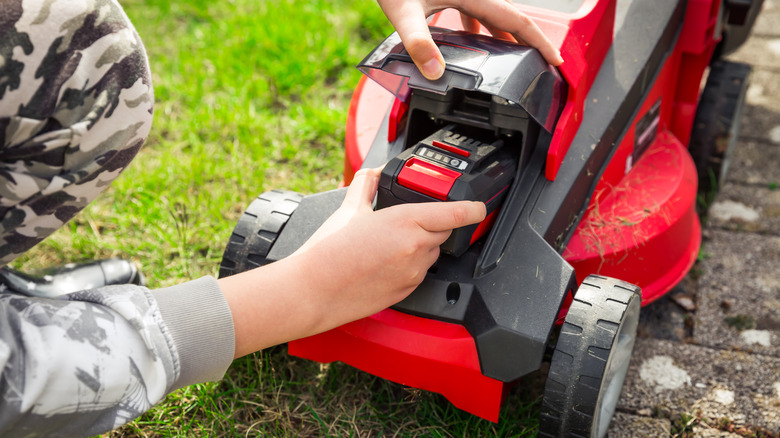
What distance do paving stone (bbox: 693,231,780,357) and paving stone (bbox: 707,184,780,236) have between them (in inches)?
1.2

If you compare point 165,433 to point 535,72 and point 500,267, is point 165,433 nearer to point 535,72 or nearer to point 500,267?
point 500,267

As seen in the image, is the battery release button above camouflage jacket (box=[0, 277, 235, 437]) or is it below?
above

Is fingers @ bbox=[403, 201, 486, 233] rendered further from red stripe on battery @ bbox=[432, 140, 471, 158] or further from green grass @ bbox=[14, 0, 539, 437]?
green grass @ bbox=[14, 0, 539, 437]

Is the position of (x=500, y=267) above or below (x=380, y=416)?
above

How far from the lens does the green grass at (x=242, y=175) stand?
1012 mm

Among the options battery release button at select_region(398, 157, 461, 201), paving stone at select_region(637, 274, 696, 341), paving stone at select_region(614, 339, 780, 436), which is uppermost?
battery release button at select_region(398, 157, 461, 201)

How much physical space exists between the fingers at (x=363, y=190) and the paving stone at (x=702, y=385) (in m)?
0.49

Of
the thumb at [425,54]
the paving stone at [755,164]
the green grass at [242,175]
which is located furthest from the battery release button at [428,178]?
the paving stone at [755,164]

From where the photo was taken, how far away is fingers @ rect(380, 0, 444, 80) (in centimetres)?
82

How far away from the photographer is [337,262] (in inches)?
31.3

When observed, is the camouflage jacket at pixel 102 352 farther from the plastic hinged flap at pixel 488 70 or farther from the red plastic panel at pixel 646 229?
the red plastic panel at pixel 646 229

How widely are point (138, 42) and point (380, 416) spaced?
0.59 m

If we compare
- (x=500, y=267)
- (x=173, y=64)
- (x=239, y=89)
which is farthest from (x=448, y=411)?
(x=173, y=64)

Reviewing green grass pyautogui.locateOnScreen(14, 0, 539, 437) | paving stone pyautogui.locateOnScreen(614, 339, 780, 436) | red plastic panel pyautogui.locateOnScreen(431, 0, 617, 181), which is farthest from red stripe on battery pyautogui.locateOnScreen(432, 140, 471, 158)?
paving stone pyautogui.locateOnScreen(614, 339, 780, 436)
